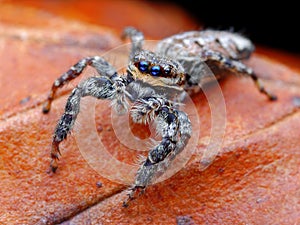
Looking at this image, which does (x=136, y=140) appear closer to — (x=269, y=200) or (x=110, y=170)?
(x=110, y=170)

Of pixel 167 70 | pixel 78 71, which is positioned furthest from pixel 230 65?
pixel 78 71

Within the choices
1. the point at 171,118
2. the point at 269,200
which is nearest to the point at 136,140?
the point at 171,118

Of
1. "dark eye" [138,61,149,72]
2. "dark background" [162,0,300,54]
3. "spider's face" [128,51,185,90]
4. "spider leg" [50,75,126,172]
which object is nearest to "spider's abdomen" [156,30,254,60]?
"spider's face" [128,51,185,90]

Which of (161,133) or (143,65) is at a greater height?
(143,65)

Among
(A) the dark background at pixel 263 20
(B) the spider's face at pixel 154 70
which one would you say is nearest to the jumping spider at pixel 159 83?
(B) the spider's face at pixel 154 70

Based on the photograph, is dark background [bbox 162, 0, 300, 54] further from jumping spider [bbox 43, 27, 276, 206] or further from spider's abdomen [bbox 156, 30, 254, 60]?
jumping spider [bbox 43, 27, 276, 206]

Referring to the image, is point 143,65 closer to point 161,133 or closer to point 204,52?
point 161,133
